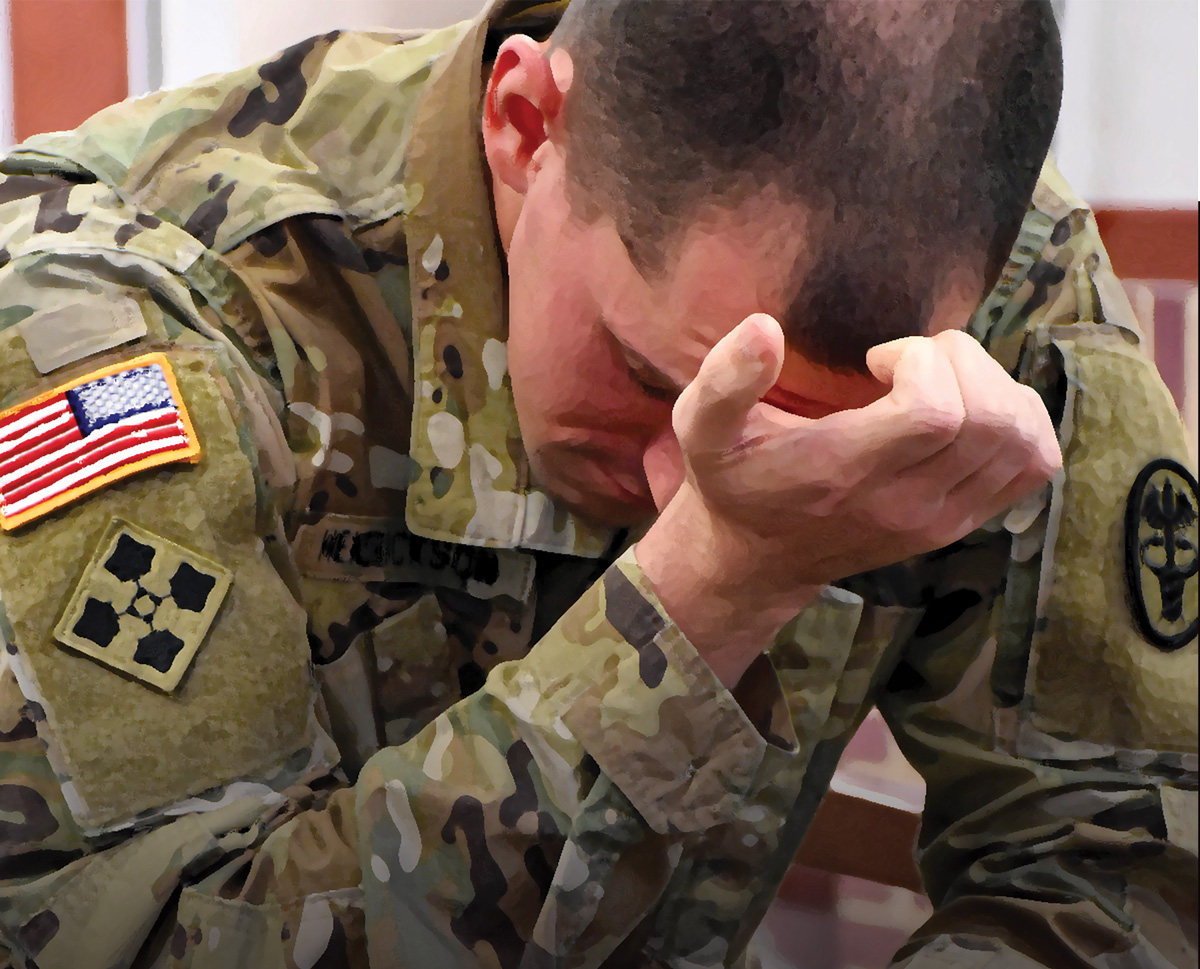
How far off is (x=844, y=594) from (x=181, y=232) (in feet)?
1.14

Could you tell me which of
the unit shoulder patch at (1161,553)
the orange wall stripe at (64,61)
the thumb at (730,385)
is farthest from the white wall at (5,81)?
the unit shoulder patch at (1161,553)

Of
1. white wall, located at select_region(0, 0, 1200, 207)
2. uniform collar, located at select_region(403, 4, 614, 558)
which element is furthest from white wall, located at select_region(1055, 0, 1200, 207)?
uniform collar, located at select_region(403, 4, 614, 558)

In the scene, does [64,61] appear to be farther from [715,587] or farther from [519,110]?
[715,587]

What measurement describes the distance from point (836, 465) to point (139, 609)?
0.80 ft

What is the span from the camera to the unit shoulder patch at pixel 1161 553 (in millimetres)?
426

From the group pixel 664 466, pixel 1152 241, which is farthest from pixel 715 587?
pixel 1152 241

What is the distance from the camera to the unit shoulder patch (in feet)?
1.40

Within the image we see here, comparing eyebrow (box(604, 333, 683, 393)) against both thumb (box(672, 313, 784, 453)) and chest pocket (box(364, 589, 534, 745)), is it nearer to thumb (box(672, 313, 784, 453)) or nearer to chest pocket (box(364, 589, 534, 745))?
thumb (box(672, 313, 784, 453))

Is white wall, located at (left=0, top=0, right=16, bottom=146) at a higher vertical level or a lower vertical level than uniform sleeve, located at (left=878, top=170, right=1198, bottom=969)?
higher

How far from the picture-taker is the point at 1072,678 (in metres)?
0.48

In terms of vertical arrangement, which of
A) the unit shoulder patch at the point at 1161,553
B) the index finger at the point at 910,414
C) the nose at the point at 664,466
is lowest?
the unit shoulder patch at the point at 1161,553

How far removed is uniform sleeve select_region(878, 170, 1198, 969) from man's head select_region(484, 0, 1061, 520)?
0.33 ft

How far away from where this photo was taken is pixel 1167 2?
0.32m

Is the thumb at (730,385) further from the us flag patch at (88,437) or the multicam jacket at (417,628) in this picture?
the us flag patch at (88,437)
